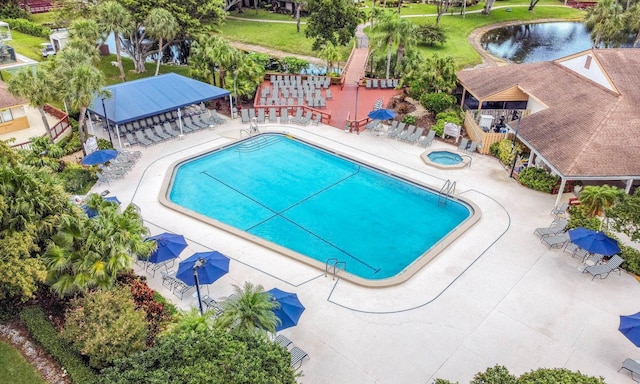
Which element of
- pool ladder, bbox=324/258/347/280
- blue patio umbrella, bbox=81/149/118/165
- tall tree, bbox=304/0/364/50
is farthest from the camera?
tall tree, bbox=304/0/364/50

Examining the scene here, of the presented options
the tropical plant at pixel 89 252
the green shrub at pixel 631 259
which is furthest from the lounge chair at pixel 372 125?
the tropical plant at pixel 89 252

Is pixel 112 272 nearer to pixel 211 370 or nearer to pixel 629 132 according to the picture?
pixel 211 370

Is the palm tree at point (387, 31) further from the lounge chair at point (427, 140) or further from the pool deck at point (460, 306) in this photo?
the pool deck at point (460, 306)

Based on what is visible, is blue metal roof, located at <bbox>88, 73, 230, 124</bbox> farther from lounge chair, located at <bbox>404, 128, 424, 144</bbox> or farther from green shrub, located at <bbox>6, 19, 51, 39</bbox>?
green shrub, located at <bbox>6, 19, 51, 39</bbox>

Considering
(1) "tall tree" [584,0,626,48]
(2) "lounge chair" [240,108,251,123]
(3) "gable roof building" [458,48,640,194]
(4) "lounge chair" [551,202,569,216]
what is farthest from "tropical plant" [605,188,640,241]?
(1) "tall tree" [584,0,626,48]

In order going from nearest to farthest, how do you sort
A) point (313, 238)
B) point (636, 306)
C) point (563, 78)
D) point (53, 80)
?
point (636, 306), point (313, 238), point (53, 80), point (563, 78)

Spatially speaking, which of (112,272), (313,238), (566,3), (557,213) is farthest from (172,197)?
(566,3)
